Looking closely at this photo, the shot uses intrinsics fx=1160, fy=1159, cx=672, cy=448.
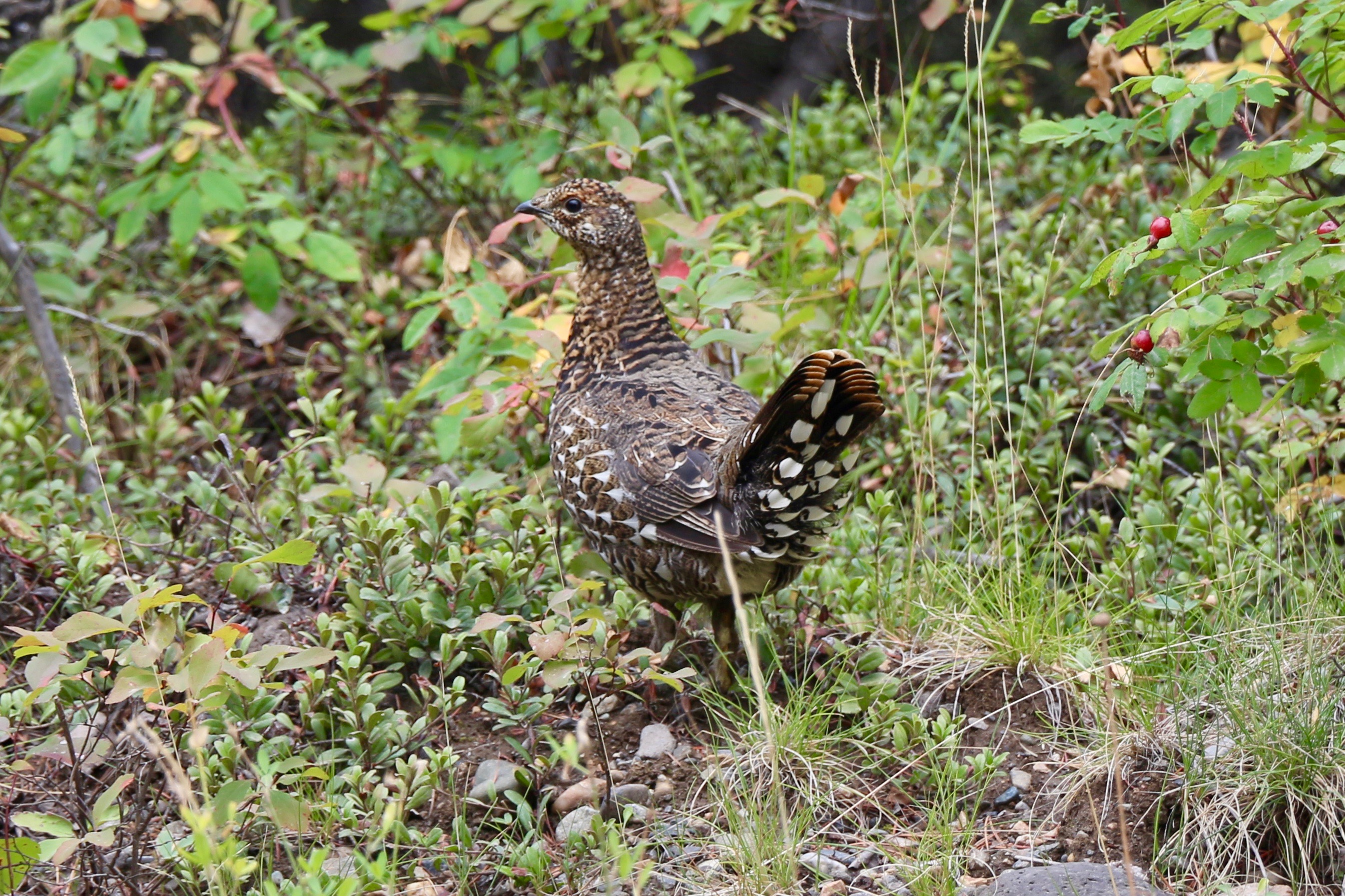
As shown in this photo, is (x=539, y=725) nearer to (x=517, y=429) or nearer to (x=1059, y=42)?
(x=517, y=429)

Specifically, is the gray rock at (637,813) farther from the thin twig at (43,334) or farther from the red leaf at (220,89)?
the red leaf at (220,89)

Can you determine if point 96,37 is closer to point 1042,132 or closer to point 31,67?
point 31,67

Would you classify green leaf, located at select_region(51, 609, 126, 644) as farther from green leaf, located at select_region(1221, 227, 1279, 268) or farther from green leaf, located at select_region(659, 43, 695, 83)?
green leaf, located at select_region(659, 43, 695, 83)

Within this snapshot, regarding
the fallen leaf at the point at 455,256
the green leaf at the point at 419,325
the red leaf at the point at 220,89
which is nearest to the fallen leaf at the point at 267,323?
the red leaf at the point at 220,89

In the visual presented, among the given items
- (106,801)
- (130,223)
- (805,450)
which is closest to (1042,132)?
(805,450)

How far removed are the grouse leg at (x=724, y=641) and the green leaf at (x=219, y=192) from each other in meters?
3.04

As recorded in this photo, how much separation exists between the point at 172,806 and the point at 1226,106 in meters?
3.32

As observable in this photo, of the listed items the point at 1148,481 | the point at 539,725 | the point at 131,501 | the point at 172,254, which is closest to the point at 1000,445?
the point at 1148,481

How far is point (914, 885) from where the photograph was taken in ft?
9.31

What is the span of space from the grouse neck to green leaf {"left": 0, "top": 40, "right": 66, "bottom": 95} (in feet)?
9.25

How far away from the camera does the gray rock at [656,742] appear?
11.6ft

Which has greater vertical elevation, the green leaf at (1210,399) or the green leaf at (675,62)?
the green leaf at (675,62)

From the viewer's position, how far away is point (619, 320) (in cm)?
427

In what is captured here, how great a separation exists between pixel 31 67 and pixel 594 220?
115 inches
